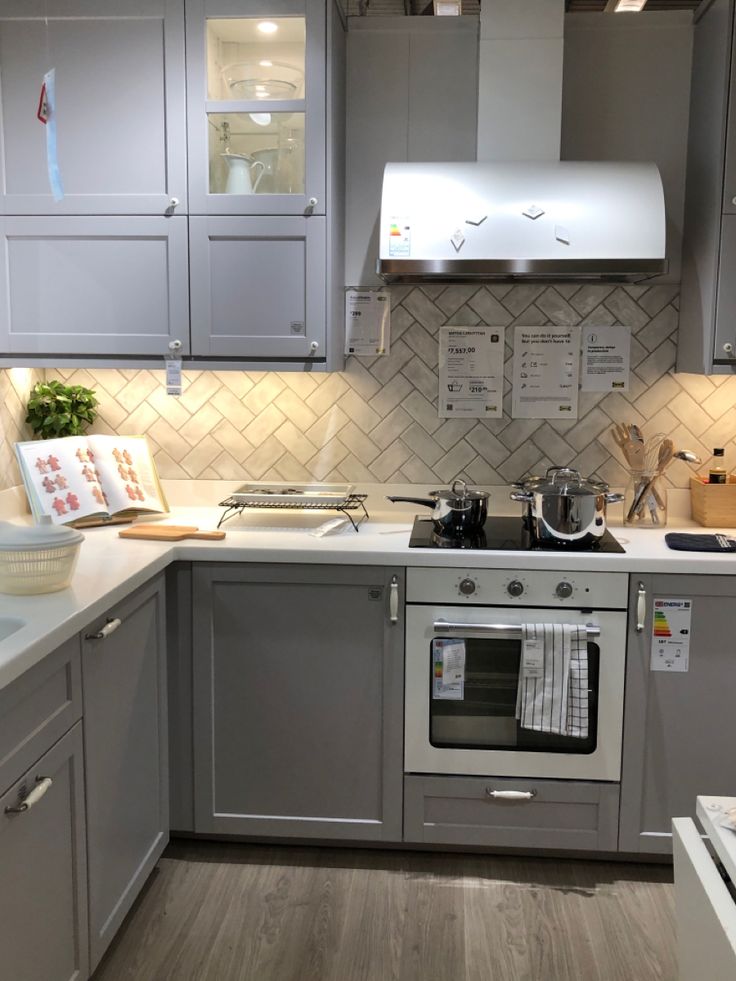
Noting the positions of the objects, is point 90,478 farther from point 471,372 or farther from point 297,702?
point 471,372

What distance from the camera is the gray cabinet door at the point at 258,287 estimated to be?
2930 mm

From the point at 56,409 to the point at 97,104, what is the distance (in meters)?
0.98

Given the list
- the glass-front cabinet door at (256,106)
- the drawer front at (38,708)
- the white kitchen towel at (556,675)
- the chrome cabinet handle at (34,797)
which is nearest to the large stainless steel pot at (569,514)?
the white kitchen towel at (556,675)

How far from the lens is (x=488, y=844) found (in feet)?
9.30

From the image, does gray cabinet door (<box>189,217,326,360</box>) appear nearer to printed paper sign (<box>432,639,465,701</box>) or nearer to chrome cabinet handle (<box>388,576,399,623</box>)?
chrome cabinet handle (<box>388,576,399,623</box>)

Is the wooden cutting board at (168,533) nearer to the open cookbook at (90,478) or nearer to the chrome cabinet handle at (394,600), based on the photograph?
the open cookbook at (90,478)

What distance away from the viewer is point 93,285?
298 centimetres

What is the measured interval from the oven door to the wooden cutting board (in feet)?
2.05

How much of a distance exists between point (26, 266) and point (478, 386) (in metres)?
1.52

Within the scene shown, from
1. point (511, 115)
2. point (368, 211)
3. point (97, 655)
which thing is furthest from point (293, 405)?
point (97, 655)

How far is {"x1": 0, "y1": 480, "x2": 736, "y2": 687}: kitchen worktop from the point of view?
7.49 ft

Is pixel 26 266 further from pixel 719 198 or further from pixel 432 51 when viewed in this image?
pixel 719 198

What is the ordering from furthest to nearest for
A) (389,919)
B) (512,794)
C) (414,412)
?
1. (414,412)
2. (512,794)
3. (389,919)

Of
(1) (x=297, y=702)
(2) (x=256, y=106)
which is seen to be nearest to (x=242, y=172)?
(2) (x=256, y=106)
